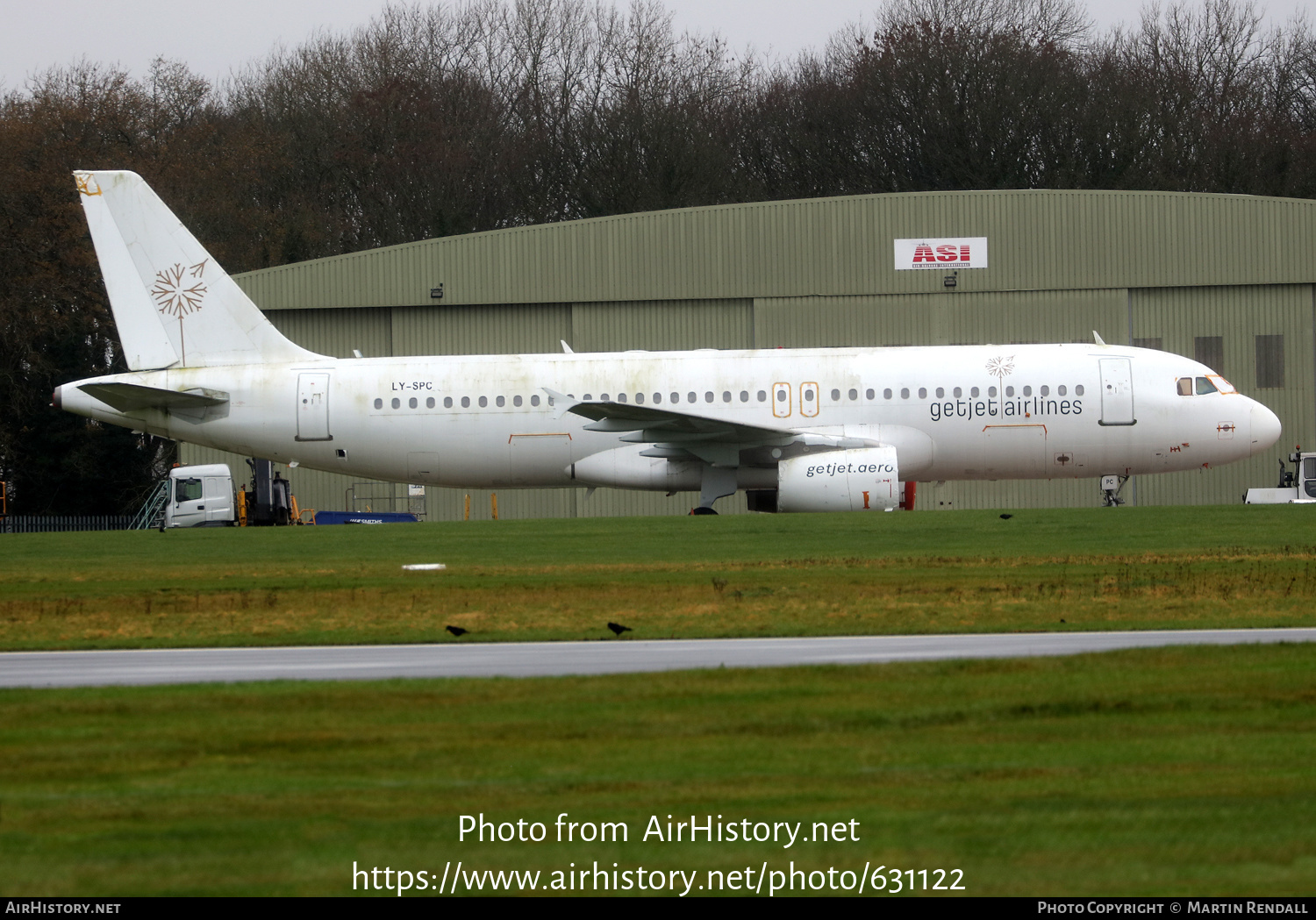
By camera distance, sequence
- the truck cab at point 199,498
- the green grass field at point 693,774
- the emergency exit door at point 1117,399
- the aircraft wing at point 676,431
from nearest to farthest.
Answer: the green grass field at point 693,774 → the aircraft wing at point 676,431 → the emergency exit door at point 1117,399 → the truck cab at point 199,498

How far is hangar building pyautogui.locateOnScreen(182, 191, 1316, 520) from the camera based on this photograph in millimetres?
39938

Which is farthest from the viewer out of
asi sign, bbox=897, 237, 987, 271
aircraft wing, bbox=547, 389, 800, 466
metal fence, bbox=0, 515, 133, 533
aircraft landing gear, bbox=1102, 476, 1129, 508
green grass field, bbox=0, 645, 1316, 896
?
metal fence, bbox=0, 515, 133, 533

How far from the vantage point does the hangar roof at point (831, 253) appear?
4003 centimetres

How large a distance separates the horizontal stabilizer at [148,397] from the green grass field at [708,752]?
14.7 metres

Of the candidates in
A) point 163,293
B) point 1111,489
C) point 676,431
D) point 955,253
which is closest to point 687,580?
point 676,431

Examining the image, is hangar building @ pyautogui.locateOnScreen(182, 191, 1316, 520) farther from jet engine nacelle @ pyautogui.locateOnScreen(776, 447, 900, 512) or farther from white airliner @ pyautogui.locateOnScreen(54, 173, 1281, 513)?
jet engine nacelle @ pyautogui.locateOnScreen(776, 447, 900, 512)

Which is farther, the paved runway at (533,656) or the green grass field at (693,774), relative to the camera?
the paved runway at (533,656)

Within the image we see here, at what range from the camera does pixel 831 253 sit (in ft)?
133

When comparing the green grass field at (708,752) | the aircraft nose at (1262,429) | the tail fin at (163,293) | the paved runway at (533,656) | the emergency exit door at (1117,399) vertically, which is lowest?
the paved runway at (533,656)

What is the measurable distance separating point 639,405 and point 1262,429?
12.1 meters

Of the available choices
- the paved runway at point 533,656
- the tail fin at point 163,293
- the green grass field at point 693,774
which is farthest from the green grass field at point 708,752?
the tail fin at point 163,293

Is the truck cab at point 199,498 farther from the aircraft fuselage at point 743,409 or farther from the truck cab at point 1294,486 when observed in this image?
the truck cab at point 1294,486

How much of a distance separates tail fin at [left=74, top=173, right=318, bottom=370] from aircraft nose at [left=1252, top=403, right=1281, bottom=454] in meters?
18.8

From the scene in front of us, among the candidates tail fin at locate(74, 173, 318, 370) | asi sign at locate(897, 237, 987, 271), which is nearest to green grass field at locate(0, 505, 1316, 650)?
tail fin at locate(74, 173, 318, 370)
